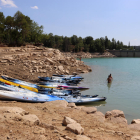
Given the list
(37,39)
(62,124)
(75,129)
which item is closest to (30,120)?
(62,124)

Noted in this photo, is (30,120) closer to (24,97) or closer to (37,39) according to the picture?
(24,97)

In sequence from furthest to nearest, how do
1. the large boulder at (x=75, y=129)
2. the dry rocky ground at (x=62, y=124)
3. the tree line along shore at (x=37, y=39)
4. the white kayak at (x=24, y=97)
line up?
the tree line along shore at (x=37, y=39)
the white kayak at (x=24, y=97)
the large boulder at (x=75, y=129)
the dry rocky ground at (x=62, y=124)

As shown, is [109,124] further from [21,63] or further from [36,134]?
[21,63]

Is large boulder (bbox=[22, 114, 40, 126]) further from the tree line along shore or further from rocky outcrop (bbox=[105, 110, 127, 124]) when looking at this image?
the tree line along shore

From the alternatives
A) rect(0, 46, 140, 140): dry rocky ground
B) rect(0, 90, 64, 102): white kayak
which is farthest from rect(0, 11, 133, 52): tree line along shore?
rect(0, 46, 140, 140): dry rocky ground

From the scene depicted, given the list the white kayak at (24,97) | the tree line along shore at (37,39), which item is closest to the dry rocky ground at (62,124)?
the white kayak at (24,97)

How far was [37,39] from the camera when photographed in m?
57.6

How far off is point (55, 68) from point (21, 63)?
15.9ft

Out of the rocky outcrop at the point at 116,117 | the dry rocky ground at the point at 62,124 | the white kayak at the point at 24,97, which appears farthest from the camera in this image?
the white kayak at the point at 24,97

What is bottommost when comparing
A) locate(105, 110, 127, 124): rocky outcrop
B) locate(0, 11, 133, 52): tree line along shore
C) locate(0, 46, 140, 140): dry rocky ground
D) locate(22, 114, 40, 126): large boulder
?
locate(105, 110, 127, 124): rocky outcrop

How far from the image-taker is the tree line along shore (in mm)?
41900

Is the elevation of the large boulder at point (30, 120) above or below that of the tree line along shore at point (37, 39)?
below

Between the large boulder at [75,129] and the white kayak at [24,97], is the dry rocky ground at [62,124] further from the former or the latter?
the white kayak at [24,97]

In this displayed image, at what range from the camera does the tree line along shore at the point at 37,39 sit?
41.9 meters
